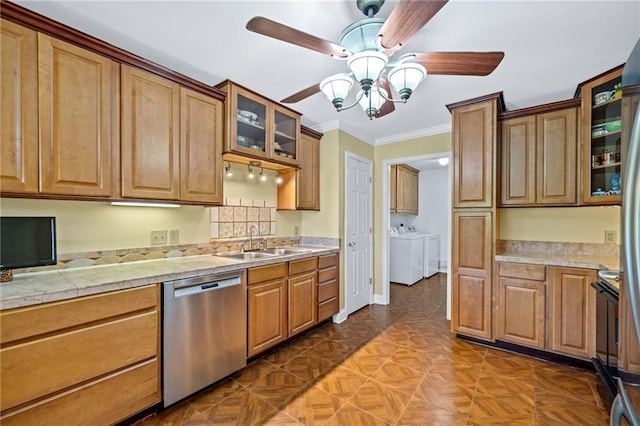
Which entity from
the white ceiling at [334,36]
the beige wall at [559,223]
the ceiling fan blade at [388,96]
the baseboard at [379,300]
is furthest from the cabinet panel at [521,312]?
the ceiling fan blade at [388,96]

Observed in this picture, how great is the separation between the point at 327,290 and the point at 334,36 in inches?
94.8

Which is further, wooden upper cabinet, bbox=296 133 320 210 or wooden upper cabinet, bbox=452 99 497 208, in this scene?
wooden upper cabinet, bbox=296 133 320 210

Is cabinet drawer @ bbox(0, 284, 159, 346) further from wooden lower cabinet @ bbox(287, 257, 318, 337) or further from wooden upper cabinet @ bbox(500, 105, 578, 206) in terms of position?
wooden upper cabinet @ bbox(500, 105, 578, 206)

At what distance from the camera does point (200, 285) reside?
6.44ft

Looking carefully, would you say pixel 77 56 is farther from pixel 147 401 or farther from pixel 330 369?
pixel 330 369

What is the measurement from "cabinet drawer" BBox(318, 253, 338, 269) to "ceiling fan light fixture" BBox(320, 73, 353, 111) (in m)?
1.79

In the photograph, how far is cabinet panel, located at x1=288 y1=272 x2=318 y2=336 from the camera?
8.89 feet

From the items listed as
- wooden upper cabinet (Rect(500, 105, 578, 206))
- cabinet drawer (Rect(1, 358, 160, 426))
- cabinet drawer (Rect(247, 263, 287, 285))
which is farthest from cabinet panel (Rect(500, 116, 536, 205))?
cabinet drawer (Rect(1, 358, 160, 426))

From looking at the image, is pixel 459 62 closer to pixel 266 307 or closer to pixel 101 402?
pixel 266 307

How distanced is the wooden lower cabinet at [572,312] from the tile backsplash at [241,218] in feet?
9.01

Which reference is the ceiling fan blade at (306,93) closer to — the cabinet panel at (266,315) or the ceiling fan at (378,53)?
the ceiling fan at (378,53)

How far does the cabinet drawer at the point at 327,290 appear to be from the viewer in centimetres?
307

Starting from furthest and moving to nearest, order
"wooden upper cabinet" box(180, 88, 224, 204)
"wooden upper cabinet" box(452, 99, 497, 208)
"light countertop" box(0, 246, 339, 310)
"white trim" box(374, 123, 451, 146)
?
"white trim" box(374, 123, 451, 146)
"wooden upper cabinet" box(452, 99, 497, 208)
"wooden upper cabinet" box(180, 88, 224, 204)
"light countertop" box(0, 246, 339, 310)

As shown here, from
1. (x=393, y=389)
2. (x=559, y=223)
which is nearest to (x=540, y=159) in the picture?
(x=559, y=223)
